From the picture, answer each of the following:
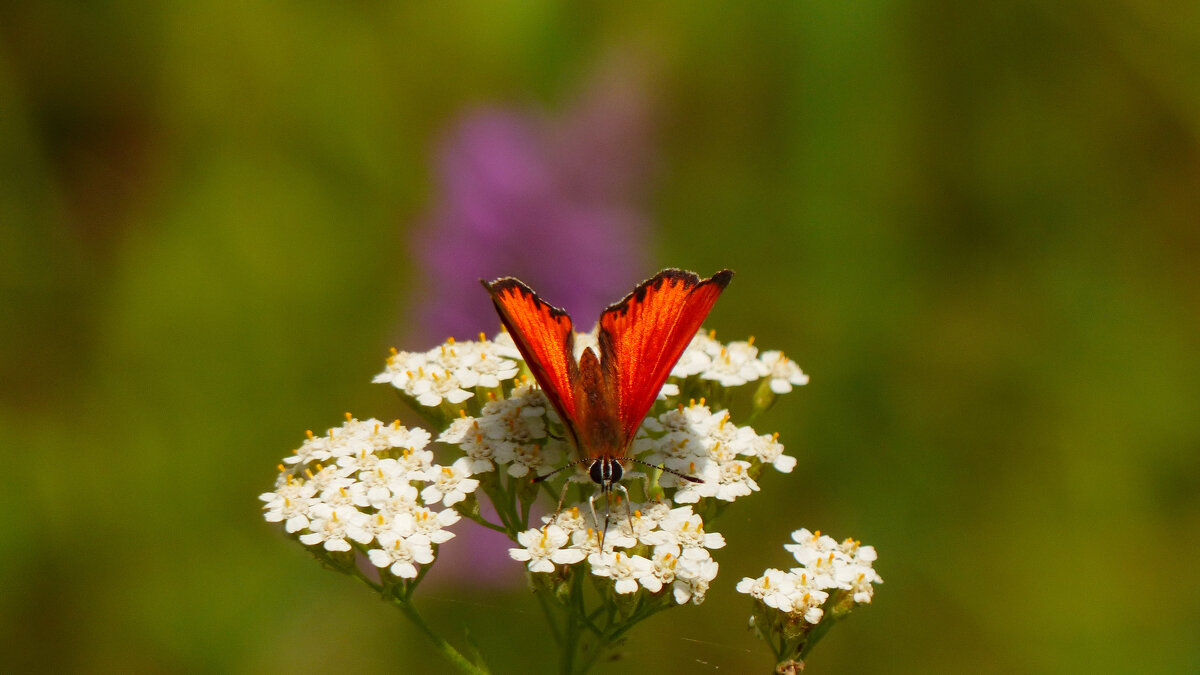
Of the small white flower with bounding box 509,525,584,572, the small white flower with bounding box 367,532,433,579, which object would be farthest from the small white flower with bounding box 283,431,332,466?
the small white flower with bounding box 509,525,584,572

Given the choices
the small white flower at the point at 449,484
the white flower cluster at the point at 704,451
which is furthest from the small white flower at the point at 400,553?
the white flower cluster at the point at 704,451

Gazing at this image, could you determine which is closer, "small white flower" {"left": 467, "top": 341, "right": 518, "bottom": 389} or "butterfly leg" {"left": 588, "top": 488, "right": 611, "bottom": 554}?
"butterfly leg" {"left": 588, "top": 488, "right": 611, "bottom": 554}

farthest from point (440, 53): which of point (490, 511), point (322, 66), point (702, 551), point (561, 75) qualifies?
point (702, 551)

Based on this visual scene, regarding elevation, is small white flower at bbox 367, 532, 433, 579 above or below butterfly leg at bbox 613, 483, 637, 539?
below

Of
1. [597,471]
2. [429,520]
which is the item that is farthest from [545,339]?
[429,520]

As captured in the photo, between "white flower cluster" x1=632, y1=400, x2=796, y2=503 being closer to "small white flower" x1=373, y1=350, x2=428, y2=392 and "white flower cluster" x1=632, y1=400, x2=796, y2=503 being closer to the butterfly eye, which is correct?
the butterfly eye

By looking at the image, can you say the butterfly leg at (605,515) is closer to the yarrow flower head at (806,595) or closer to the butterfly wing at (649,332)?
the butterfly wing at (649,332)

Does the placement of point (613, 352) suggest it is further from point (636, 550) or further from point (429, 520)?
point (429, 520)

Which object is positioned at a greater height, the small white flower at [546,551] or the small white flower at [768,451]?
the small white flower at [768,451]
